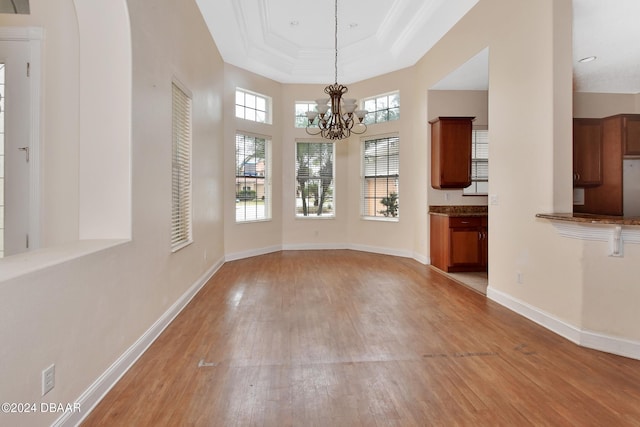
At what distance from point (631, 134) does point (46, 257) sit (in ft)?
23.0

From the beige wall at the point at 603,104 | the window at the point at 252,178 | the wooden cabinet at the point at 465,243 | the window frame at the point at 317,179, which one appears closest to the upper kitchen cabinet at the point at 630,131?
the beige wall at the point at 603,104

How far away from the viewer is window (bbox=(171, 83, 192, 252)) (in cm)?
343

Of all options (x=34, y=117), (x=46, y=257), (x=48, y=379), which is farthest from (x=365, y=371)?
(x=34, y=117)

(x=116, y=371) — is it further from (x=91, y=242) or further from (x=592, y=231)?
(x=592, y=231)

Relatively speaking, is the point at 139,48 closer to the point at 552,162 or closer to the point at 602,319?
the point at 552,162

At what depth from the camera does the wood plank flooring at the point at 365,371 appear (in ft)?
5.98

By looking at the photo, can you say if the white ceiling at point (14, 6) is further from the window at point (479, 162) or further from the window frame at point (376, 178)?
the window at point (479, 162)

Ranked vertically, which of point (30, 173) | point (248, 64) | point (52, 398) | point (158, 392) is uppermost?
point (248, 64)

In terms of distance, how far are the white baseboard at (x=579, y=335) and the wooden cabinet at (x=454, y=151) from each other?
242 centimetres

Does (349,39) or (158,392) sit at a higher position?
(349,39)

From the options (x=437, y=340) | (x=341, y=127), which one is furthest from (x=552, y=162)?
(x=341, y=127)

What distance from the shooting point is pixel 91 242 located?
2.15 m

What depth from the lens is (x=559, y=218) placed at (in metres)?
2.80

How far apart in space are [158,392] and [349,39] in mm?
5690
